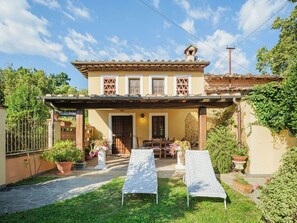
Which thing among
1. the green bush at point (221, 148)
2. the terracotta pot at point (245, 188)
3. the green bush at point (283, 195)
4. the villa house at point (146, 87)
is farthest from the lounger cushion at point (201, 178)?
the villa house at point (146, 87)

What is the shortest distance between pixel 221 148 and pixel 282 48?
672 inches

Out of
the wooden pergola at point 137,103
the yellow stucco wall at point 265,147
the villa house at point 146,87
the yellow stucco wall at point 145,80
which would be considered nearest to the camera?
the yellow stucco wall at point 265,147

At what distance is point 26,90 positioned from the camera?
11.9m

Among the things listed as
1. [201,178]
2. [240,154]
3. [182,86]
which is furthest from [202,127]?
[182,86]

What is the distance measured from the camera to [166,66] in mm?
12422

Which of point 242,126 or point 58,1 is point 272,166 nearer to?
point 242,126

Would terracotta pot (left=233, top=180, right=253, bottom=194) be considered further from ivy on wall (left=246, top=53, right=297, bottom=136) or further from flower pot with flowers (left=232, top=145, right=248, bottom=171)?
ivy on wall (left=246, top=53, right=297, bottom=136)

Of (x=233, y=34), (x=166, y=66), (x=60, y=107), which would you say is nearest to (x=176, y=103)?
(x=166, y=66)

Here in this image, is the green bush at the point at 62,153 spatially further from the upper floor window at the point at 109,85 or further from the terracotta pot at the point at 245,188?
the terracotta pot at the point at 245,188

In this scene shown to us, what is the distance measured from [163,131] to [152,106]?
179 inches

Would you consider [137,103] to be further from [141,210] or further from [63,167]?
[141,210]

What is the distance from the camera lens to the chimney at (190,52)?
538 inches

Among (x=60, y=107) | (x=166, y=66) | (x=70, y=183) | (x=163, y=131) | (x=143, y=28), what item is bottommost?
(x=70, y=183)

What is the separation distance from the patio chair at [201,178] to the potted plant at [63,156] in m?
4.63
